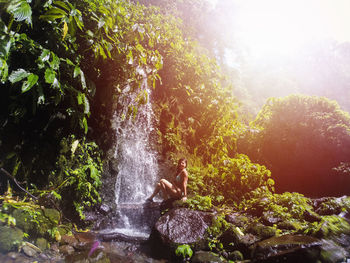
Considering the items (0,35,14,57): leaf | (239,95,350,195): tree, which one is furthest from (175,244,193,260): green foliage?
(239,95,350,195): tree

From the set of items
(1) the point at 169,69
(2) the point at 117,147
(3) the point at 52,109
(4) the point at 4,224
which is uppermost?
(1) the point at 169,69

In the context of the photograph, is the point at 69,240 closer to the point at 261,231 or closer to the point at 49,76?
the point at 49,76

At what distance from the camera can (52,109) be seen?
15.4 ft

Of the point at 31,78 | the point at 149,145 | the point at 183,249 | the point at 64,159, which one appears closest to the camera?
the point at 31,78

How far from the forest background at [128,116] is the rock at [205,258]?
2.31m

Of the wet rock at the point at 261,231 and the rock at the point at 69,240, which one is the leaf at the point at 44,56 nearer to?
the rock at the point at 69,240

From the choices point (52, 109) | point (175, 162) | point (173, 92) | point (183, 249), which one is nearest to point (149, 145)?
point (175, 162)

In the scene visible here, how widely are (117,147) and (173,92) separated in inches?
134

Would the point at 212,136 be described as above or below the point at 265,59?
below

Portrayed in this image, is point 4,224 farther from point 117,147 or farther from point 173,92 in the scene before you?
point 173,92

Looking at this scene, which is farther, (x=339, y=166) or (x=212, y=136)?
(x=212, y=136)

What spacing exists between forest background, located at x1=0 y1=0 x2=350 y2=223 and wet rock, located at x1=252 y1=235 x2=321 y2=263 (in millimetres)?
2559

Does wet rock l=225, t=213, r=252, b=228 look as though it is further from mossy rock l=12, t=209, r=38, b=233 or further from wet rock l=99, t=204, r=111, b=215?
mossy rock l=12, t=209, r=38, b=233

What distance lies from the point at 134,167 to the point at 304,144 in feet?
20.7
